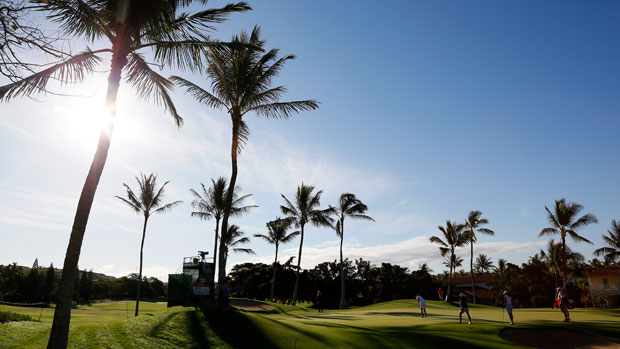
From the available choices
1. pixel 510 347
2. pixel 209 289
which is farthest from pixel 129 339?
pixel 510 347

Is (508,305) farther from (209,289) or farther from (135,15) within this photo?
(135,15)

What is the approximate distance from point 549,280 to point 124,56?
56.2 meters

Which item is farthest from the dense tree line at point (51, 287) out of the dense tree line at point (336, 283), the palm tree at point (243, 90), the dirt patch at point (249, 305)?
the palm tree at point (243, 90)

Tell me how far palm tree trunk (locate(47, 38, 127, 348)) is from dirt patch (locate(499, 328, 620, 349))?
16.5m

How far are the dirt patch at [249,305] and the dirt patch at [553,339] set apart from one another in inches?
846

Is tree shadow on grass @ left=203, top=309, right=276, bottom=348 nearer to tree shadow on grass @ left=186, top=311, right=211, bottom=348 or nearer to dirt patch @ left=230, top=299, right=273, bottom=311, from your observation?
tree shadow on grass @ left=186, top=311, right=211, bottom=348

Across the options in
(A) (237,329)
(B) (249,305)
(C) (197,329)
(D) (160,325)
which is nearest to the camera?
(D) (160,325)

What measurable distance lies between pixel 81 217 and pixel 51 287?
199 ft

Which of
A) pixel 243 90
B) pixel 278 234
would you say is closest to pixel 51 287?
pixel 278 234

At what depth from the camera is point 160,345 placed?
36.0ft

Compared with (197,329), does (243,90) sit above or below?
above

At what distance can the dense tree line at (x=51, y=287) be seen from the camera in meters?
50.8

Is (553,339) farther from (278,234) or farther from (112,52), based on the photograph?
(278,234)

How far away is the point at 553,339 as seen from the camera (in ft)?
54.3
